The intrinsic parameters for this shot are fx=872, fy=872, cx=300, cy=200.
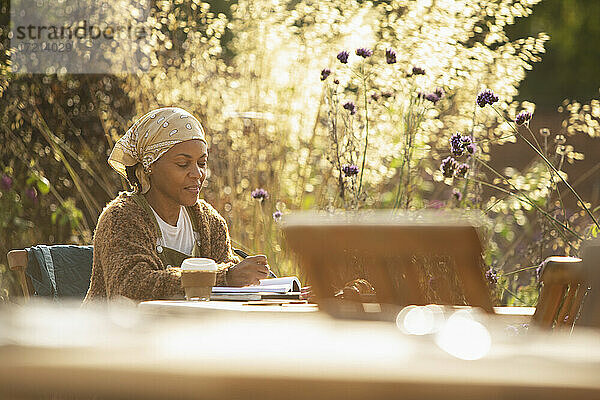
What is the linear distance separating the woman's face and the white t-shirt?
66 mm

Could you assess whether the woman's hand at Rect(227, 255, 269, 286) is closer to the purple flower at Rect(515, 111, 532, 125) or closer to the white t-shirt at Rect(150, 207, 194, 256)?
the white t-shirt at Rect(150, 207, 194, 256)

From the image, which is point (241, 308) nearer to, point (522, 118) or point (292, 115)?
Answer: point (522, 118)

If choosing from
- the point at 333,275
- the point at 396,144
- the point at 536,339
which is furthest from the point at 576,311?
the point at 396,144

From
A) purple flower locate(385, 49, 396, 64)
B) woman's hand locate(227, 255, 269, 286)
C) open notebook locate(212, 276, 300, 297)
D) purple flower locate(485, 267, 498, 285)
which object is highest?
purple flower locate(385, 49, 396, 64)

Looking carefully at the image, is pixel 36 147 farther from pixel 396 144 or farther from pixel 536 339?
pixel 536 339

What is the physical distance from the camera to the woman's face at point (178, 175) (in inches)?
88.7

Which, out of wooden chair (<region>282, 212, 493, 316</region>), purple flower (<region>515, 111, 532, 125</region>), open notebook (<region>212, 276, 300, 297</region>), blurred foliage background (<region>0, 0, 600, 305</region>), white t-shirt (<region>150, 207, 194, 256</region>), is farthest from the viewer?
blurred foliage background (<region>0, 0, 600, 305</region>)

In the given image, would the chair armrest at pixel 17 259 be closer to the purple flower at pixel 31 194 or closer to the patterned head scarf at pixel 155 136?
the patterned head scarf at pixel 155 136

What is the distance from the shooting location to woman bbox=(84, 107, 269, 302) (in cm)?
196

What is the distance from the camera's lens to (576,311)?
55.5 inches

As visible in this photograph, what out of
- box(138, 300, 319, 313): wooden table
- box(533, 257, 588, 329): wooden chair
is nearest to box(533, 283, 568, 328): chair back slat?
box(533, 257, 588, 329): wooden chair

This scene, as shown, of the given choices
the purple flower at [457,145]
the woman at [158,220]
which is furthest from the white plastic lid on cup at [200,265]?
the purple flower at [457,145]

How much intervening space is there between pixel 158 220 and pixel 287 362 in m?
1.99

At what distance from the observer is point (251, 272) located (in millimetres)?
1934
